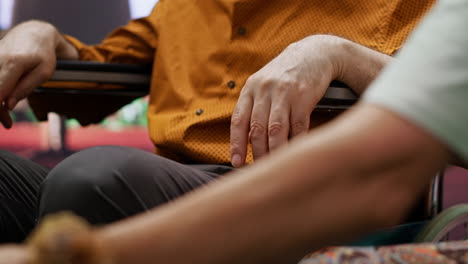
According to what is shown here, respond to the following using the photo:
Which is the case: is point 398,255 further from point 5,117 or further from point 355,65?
point 5,117

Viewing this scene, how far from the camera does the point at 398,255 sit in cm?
71

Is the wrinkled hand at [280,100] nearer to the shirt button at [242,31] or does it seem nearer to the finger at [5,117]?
the shirt button at [242,31]

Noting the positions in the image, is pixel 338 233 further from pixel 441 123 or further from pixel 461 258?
pixel 461 258

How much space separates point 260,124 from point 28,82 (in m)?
0.53

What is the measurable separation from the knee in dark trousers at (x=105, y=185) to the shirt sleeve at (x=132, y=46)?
2.12ft

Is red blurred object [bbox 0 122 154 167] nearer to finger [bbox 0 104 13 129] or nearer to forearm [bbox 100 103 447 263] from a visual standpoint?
finger [bbox 0 104 13 129]

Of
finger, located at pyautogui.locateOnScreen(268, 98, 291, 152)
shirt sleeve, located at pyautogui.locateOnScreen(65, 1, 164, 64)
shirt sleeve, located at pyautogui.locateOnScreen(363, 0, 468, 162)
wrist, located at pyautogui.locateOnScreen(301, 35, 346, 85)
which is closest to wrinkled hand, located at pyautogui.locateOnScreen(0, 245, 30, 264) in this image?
shirt sleeve, located at pyautogui.locateOnScreen(363, 0, 468, 162)

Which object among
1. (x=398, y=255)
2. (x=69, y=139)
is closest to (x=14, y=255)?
(x=398, y=255)

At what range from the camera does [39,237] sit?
29 cm

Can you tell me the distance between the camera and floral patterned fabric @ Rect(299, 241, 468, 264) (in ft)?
2.25

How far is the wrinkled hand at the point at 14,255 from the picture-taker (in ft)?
1.00

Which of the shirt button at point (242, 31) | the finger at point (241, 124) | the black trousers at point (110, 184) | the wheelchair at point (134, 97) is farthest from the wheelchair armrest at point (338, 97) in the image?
the shirt button at point (242, 31)

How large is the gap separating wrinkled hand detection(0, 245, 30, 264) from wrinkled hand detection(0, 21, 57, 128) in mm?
718

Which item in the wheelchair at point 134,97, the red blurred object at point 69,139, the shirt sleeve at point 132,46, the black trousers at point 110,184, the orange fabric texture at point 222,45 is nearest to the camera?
the black trousers at point 110,184
